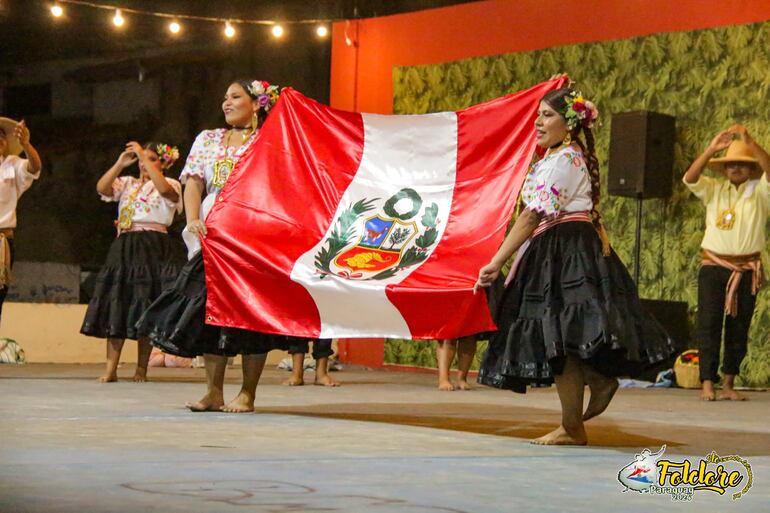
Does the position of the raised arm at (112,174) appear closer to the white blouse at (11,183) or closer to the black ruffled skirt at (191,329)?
the white blouse at (11,183)

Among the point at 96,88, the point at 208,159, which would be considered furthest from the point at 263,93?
the point at 96,88

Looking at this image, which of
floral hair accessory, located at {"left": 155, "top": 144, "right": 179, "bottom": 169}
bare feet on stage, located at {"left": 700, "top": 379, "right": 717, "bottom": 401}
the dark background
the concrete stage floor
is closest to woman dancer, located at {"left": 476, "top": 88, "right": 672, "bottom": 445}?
the concrete stage floor

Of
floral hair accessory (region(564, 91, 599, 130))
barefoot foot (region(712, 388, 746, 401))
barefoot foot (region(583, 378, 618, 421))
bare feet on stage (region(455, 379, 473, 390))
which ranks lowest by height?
bare feet on stage (region(455, 379, 473, 390))

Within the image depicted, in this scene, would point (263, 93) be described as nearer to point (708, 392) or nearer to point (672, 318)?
point (708, 392)

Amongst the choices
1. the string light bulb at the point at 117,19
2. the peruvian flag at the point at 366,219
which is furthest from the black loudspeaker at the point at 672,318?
the string light bulb at the point at 117,19

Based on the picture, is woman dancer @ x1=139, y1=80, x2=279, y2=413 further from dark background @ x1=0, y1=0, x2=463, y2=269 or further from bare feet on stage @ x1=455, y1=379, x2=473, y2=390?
dark background @ x1=0, y1=0, x2=463, y2=269

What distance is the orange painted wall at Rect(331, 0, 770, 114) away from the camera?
31.6 ft

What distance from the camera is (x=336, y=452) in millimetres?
4023

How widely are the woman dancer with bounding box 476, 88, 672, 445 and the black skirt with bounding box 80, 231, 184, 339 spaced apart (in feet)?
12.9

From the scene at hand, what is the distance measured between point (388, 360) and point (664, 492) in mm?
8187

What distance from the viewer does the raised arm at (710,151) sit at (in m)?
7.65

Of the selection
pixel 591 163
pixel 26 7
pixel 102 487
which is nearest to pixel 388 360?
pixel 26 7

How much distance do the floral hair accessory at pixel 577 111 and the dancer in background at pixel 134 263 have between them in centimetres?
397

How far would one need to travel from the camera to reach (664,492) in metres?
3.33
